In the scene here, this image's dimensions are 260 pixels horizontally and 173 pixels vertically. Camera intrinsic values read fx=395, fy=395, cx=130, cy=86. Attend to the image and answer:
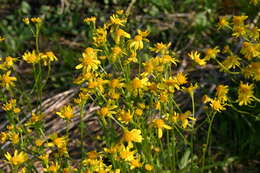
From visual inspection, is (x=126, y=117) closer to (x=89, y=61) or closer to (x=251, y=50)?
(x=89, y=61)

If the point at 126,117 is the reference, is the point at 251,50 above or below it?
above

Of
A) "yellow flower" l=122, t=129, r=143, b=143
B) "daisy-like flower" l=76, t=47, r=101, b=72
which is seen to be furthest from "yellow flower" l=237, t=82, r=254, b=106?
"daisy-like flower" l=76, t=47, r=101, b=72

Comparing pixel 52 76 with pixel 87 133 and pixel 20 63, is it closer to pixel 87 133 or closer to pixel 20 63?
pixel 20 63

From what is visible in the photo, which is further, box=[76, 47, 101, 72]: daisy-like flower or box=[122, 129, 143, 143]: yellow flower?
box=[76, 47, 101, 72]: daisy-like flower

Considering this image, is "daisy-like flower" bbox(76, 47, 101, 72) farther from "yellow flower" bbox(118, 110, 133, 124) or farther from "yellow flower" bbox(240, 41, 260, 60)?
"yellow flower" bbox(240, 41, 260, 60)

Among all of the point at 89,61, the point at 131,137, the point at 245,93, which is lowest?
the point at 131,137

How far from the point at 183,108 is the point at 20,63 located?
A: 166 cm

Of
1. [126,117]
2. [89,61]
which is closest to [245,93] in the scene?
[126,117]

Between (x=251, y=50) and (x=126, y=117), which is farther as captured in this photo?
(x=251, y=50)

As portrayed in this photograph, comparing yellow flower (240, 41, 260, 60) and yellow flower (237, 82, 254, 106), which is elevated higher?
yellow flower (240, 41, 260, 60)

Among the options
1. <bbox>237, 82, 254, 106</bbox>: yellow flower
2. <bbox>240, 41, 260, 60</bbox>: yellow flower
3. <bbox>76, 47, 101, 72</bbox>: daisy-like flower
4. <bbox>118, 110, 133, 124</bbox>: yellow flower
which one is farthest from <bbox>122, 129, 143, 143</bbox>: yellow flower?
<bbox>240, 41, 260, 60</bbox>: yellow flower

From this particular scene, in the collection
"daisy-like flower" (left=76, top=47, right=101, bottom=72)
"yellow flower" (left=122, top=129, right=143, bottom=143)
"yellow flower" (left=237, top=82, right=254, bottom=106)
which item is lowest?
"yellow flower" (left=122, top=129, right=143, bottom=143)

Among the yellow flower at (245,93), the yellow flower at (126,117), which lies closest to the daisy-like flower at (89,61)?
the yellow flower at (126,117)

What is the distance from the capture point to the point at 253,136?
8.63ft
